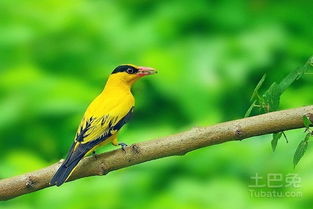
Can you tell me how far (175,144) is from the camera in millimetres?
1598

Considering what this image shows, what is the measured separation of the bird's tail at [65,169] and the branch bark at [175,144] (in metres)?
0.01

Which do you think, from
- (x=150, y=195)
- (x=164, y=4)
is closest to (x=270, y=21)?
(x=164, y=4)

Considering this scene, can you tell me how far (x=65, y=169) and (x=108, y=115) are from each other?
0.36m

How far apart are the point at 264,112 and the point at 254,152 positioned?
1.71 metres

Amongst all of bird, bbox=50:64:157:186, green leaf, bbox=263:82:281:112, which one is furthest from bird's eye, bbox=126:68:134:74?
green leaf, bbox=263:82:281:112

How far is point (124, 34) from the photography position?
3.90m

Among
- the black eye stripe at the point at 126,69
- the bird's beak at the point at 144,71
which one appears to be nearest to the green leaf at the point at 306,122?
the bird's beak at the point at 144,71

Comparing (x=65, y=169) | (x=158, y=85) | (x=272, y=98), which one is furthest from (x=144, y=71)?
(x=158, y=85)

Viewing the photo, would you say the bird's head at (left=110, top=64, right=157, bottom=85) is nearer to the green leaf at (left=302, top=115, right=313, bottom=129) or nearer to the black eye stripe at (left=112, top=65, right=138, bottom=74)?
the black eye stripe at (left=112, top=65, right=138, bottom=74)

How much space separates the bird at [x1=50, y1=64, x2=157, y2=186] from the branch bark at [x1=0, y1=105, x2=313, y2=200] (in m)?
0.12

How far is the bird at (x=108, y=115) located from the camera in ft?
6.42

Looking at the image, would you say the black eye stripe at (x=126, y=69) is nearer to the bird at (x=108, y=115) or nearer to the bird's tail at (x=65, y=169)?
the bird at (x=108, y=115)

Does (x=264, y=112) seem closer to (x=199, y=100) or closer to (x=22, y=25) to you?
(x=199, y=100)

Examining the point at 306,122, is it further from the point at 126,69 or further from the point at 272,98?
the point at 126,69
